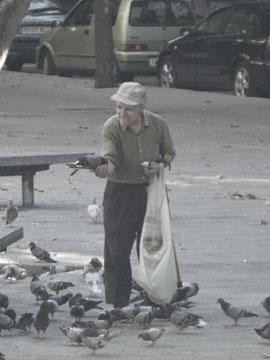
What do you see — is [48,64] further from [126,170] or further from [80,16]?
[126,170]

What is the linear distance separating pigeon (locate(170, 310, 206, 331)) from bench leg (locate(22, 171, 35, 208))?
18.9 ft

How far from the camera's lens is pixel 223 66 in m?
25.8

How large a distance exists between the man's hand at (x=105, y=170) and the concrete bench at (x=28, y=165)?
5009 mm

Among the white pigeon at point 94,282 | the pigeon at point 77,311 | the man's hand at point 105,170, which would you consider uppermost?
the man's hand at point 105,170

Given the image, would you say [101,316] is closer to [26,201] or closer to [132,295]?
[132,295]

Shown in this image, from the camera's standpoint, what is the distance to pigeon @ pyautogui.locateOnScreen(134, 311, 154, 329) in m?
8.93

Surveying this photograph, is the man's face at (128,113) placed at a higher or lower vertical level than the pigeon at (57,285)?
higher

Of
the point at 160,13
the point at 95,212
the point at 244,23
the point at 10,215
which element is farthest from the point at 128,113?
the point at 160,13

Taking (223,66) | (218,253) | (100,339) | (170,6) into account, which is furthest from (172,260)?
(170,6)

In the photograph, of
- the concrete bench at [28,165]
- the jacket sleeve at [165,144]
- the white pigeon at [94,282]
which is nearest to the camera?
Answer: the jacket sleeve at [165,144]

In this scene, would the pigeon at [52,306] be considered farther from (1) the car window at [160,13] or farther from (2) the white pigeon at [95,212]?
(1) the car window at [160,13]

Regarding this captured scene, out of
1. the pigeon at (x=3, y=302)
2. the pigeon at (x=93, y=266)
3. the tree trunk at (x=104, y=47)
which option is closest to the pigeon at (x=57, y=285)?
the pigeon at (x=93, y=266)

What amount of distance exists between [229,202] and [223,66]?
11.2 meters

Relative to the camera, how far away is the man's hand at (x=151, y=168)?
9180mm
